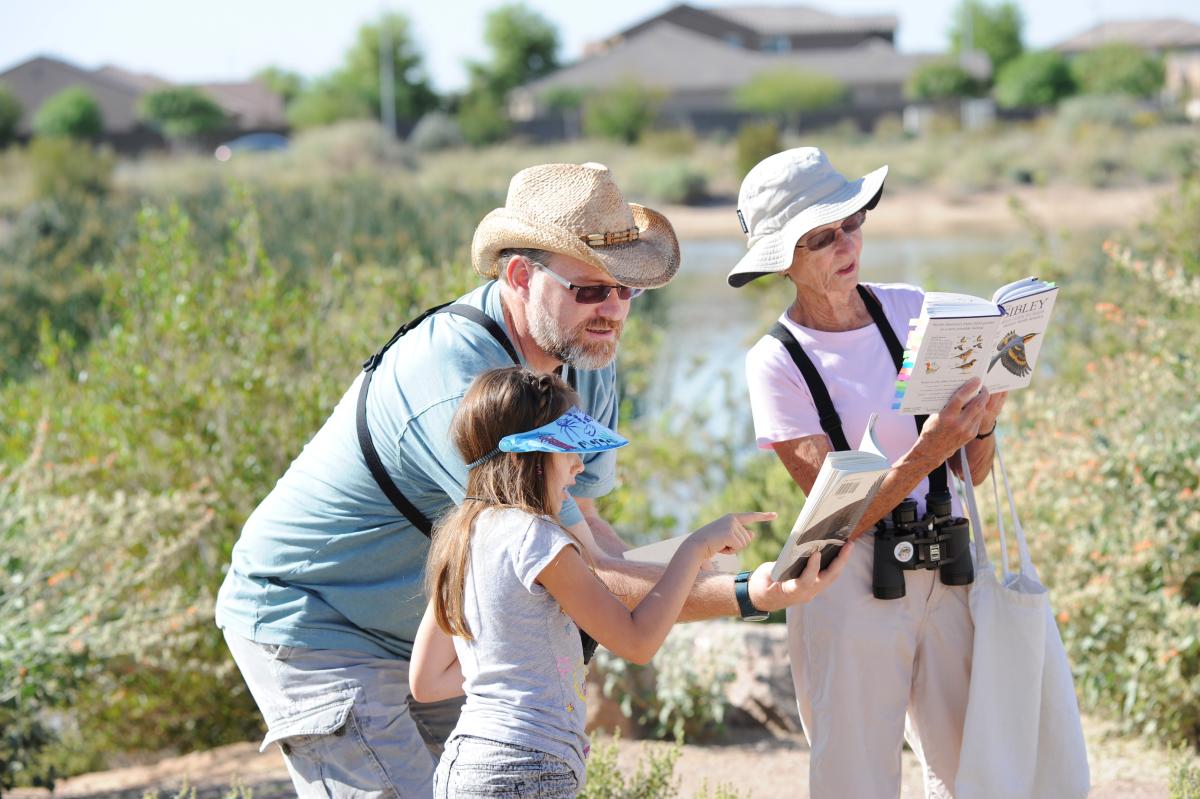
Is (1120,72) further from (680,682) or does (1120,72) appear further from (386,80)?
(680,682)

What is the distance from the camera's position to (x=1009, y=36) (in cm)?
8375

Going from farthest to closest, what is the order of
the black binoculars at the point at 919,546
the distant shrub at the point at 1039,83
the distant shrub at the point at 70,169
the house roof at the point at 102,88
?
1. the house roof at the point at 102,88
2. the distant shrub at the point at 1039,83
3. the distant shrub at the point at 70,169
4. the black binoculars at the point at 919,546

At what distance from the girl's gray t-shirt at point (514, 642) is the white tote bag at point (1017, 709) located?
Answer: 3.23 ft

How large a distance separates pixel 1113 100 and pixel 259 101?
59476mm

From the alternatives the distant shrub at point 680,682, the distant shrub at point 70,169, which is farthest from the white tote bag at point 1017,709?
the distant shrub at point 70,169

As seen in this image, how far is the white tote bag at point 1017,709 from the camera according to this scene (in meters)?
2.95

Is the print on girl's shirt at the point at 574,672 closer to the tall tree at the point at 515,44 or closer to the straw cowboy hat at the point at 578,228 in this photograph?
the straw cowboy hat at the point at 578,228

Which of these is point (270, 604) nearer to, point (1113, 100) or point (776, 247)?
point (776, 247)

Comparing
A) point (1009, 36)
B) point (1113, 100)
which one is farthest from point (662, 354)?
point (1009, 36)

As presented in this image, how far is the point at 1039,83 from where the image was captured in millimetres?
63844

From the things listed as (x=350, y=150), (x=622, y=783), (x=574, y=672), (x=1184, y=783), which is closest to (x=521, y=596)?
(x=574, y=672)

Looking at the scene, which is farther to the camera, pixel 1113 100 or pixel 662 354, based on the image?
pixel 1113 100

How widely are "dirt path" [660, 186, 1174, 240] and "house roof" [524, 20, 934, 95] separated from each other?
35.6 meters

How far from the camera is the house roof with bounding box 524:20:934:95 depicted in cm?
7225
